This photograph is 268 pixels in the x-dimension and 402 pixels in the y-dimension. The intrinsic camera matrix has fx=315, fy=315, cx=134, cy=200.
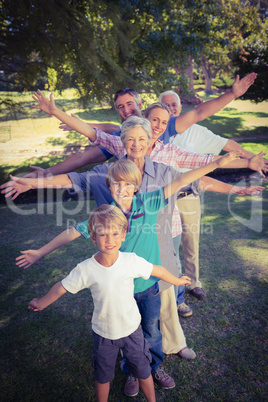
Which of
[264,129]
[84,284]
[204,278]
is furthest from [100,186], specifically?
[264,129]

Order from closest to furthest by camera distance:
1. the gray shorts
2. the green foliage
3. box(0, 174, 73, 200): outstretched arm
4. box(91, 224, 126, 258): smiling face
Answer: box(91, 224, 126, 258): smiling face → the gray shorts → box(0, 174, 73, 200): outstretched arm → the green foliage

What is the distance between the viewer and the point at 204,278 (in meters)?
4.46

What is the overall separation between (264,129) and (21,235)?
16204 mm

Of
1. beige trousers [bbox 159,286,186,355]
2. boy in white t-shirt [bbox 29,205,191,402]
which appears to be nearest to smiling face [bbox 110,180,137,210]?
boy in white t-shirt [bbox 29,205,191,402]

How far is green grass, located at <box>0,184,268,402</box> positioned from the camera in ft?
8.93

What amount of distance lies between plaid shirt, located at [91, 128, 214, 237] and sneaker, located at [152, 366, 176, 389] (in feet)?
3.97

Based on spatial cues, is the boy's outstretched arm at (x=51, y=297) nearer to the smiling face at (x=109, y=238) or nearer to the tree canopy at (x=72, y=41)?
the smiling face at (x=109, y=238)

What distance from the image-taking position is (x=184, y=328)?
3.47 m

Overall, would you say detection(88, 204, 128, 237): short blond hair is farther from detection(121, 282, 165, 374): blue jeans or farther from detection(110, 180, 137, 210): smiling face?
detection(121, 282, 165, 374): blue jeans

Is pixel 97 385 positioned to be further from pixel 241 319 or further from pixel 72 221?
pixel 72 221

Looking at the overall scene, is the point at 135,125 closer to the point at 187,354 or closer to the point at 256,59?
the point at 187,354

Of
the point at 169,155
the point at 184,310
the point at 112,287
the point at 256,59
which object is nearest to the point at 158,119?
the point at 169,155

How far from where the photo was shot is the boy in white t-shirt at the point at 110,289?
1942 millimetres

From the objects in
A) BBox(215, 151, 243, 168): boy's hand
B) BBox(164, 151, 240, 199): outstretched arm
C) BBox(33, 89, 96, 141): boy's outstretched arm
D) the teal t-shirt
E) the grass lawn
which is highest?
BBox(33, 89, 96, 141): boy's outstretched arm
